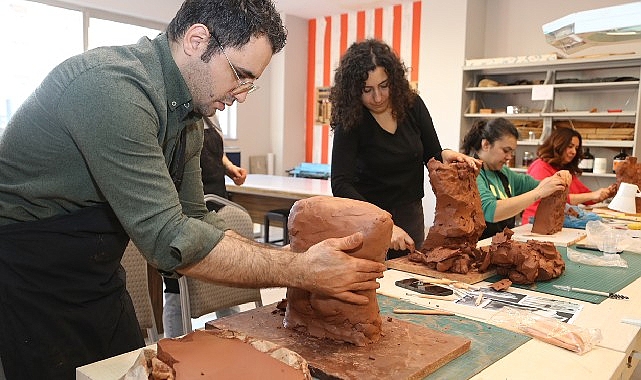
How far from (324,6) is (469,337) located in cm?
671

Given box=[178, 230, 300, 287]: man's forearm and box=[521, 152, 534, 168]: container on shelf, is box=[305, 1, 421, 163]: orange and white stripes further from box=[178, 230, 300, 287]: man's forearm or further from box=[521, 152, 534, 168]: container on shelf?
box=[178, 230, 300, 287]: man's forearm

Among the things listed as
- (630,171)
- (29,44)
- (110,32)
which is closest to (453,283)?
(630,171)

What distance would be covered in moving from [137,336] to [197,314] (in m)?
0.48

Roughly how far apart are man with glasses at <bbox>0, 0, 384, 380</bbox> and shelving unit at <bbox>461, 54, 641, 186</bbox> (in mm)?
4963

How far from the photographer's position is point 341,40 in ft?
26.0

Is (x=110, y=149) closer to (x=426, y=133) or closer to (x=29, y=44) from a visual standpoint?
(x=426, y=133)

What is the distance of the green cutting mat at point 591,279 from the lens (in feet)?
6.28

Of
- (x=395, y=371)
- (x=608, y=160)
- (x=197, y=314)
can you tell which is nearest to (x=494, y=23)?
(x=608, y=160)

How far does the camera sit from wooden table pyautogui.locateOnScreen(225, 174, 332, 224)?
479cm

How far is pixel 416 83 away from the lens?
23.6 ft

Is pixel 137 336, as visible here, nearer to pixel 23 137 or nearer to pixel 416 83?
pixel 23 137

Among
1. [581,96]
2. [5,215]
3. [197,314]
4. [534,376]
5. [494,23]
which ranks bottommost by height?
[197,314]

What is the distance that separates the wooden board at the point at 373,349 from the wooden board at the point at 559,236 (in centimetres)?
158

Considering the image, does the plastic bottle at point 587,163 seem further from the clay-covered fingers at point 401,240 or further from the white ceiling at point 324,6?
the clay-covered fingers at point 401,240
